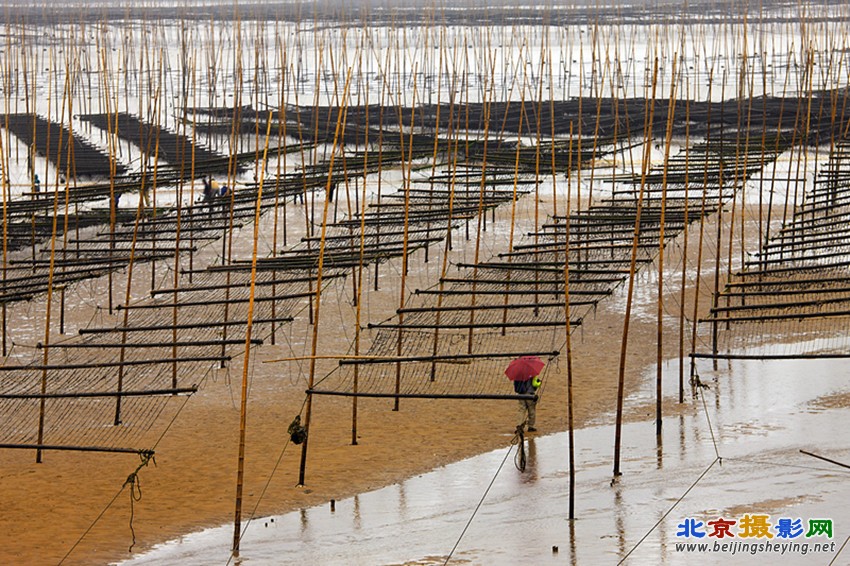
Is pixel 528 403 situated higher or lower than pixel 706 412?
higher

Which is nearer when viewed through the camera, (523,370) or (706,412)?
(523,370)

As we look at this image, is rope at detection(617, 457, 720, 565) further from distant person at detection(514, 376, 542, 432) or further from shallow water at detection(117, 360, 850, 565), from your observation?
distant person at detection(514, 376, 542, 432)

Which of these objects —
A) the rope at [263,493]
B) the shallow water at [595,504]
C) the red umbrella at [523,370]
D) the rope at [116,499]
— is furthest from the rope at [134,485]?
the red umbrella at [523,370]

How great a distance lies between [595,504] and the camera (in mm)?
9625

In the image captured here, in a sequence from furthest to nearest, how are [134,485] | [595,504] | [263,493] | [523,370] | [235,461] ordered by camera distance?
[523,370] → [235,461] → [134,485] → [263,493] → [595,504]

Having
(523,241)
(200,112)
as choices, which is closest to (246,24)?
(200,112)

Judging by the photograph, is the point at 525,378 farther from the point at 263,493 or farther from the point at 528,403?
the point at 263,493

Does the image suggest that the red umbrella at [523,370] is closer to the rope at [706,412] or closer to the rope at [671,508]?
the rope at [706,412]

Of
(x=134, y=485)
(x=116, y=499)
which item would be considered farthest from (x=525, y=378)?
(x=116, y=499)

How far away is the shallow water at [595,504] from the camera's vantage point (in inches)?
343

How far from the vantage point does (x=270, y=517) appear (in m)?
9.76

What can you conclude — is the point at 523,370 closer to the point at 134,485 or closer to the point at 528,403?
the point at 528,403

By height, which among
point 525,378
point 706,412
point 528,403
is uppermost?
point 525,378

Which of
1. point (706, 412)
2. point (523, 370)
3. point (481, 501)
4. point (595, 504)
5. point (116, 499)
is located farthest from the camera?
point (706, 412)
